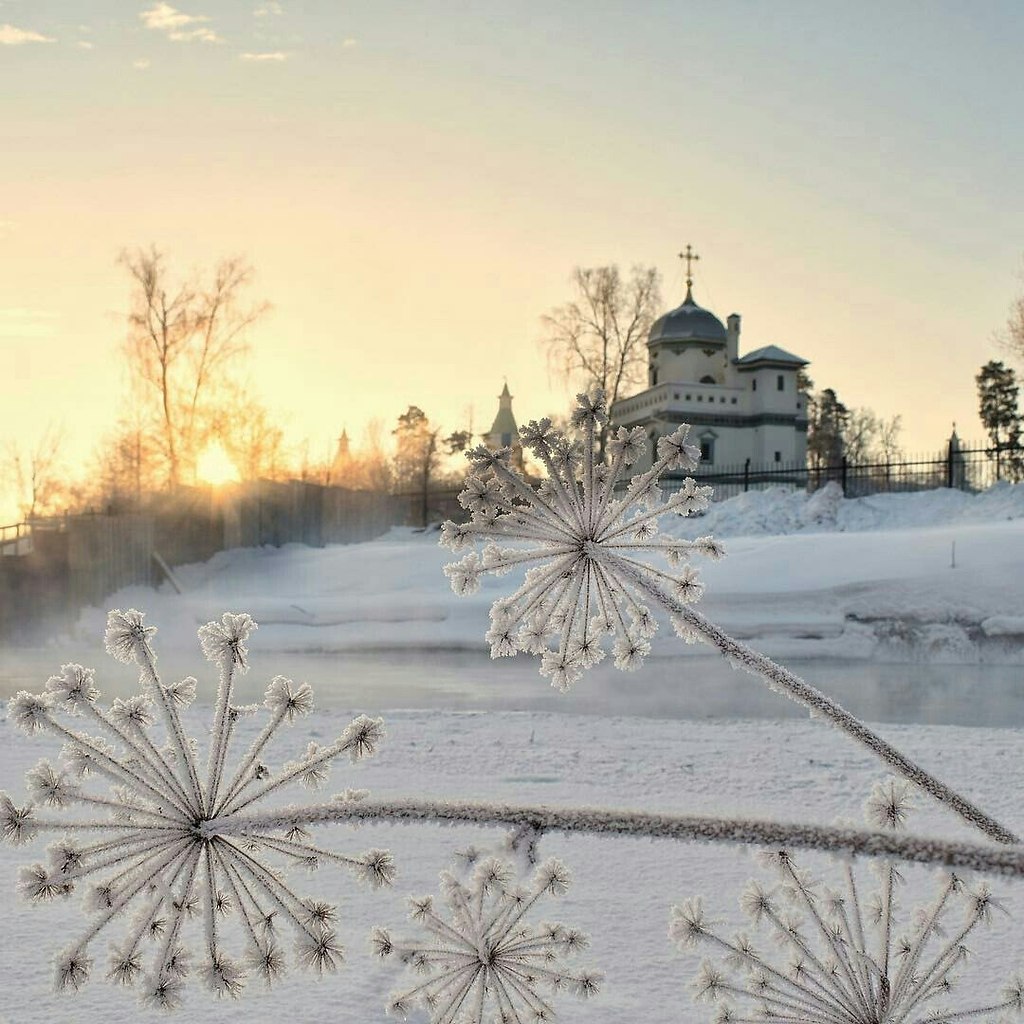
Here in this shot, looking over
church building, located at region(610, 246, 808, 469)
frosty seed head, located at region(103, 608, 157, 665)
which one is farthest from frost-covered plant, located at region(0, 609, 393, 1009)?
church building, located at region(610, 246, 808, 469)

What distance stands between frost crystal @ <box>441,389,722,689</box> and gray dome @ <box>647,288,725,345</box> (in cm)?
4189

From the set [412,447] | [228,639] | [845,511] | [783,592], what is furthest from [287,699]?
[412,447]

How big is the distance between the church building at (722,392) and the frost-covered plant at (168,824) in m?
39.8

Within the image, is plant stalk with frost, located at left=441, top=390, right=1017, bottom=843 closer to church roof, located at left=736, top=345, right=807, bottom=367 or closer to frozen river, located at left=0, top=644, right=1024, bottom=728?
frozen river, located at left=0, top=644, right=1024, bottom=728

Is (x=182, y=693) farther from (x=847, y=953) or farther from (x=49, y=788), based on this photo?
(x=847, y=953)

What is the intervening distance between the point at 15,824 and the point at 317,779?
0.77 ft

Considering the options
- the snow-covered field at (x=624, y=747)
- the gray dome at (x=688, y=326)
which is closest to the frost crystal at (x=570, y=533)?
the snow-covered field at (x=624, y=747)

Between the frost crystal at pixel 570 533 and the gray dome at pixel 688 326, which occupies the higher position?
the gray dome at pixel 688 326

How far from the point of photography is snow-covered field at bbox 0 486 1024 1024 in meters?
2.41

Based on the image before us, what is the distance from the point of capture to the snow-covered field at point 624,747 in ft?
7.89

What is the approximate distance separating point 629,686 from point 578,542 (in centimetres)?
927

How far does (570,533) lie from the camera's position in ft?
3.48

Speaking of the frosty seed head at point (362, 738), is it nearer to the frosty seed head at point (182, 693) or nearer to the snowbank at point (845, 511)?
the frosty seed head at point (182, 693)

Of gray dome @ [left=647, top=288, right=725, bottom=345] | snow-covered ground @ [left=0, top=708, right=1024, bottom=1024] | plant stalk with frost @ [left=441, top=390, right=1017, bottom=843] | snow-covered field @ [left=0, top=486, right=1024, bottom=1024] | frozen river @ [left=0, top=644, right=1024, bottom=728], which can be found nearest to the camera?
plant stalk with frost @ [left=441, top=390, right=1017, bottom=843]
